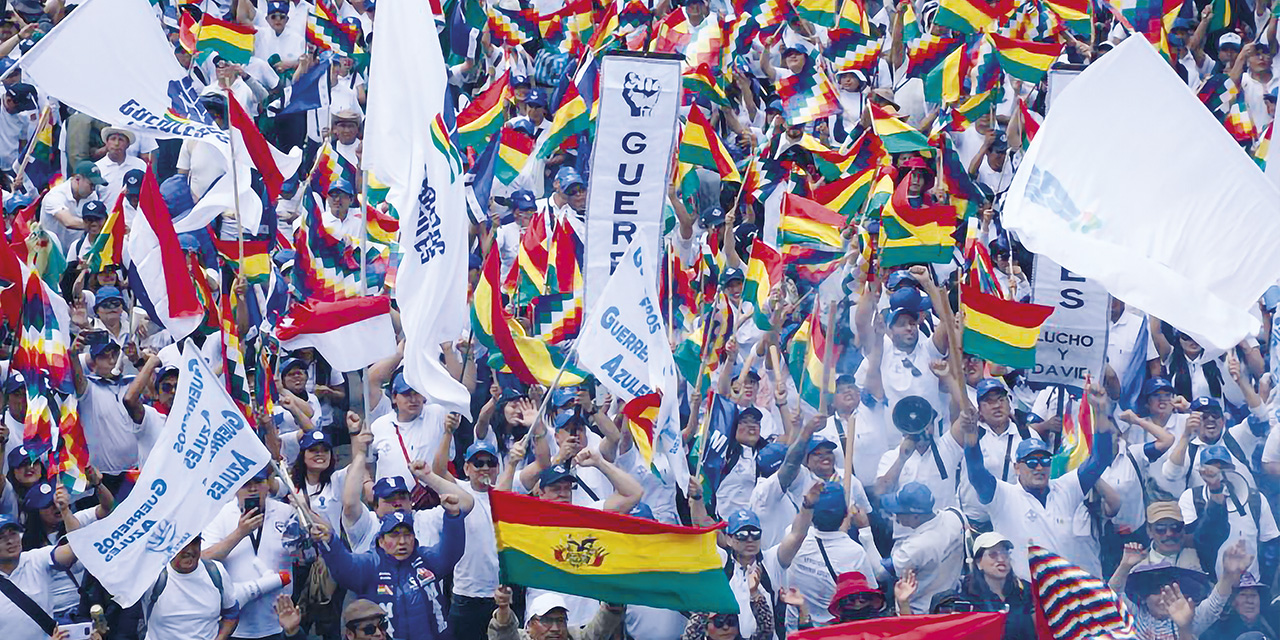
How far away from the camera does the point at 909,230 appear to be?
48.3ft

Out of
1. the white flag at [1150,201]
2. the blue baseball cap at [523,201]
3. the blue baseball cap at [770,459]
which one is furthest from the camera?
the blue baseball cap at [523,201]

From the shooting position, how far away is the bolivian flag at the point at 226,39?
17.6 m

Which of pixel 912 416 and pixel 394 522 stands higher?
pixel 394 522

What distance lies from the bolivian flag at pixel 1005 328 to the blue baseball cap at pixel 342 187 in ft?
15.3

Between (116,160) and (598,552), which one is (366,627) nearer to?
(598,552)

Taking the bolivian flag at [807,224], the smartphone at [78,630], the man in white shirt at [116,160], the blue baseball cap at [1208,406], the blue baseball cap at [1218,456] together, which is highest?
the bolivian flag at [807,224]

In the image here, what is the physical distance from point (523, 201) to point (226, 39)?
10.4ft

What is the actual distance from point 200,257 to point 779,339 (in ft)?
12.3

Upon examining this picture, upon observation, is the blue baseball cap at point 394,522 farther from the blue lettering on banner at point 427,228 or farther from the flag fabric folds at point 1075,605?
the flag fabric folds at point 1075,605

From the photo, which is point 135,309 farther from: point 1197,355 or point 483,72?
point 1197,355

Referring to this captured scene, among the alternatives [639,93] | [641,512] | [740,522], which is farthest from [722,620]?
[639,93]

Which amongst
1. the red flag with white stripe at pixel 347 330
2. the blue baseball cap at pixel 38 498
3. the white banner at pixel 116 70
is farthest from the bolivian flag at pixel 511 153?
the blue baseball cap at pixel 38 498

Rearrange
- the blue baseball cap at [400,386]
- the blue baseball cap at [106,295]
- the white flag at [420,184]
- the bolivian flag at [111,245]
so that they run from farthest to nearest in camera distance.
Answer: the bolivian flag at [111,245] < the blue baseball cap at [106,295] < the blue baseball cap at [400,386] < the white flag at [420,184]

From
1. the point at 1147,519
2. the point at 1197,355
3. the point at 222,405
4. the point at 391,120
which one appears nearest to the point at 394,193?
the point at 391,120
